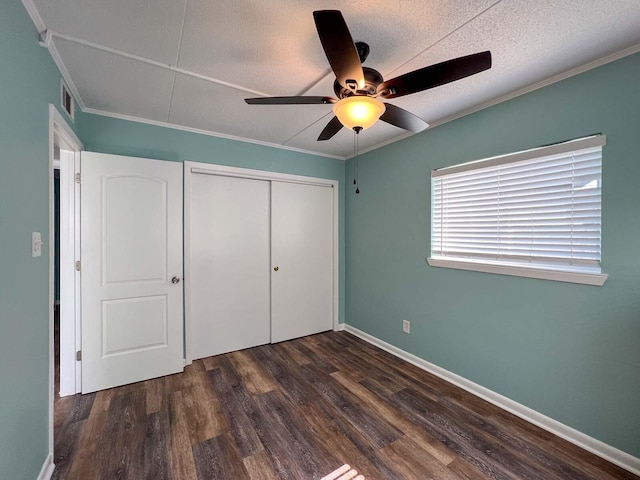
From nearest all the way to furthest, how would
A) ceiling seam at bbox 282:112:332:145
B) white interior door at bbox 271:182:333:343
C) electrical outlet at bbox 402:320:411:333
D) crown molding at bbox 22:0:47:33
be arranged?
crown molding at bbox 22:0:47:33 → ceiling seam at bbox 282:112:332:145 → electrical outlet at bbox 402:320:411:333 → white interior door at bbox 271:182:333:343

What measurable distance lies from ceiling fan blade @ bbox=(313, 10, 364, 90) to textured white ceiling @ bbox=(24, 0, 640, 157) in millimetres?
345

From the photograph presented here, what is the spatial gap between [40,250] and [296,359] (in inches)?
90.4

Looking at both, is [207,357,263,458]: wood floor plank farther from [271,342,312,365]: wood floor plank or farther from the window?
the window

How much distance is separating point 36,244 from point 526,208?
3.04 meters

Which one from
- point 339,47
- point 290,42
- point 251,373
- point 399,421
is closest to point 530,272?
point 399,421

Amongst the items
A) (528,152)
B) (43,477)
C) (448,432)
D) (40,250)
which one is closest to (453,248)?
(528,152)

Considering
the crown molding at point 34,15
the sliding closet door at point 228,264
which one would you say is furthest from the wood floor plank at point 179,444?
the crown molding at point 34,15

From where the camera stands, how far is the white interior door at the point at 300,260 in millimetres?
3381

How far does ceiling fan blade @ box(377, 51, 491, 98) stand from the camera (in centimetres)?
116

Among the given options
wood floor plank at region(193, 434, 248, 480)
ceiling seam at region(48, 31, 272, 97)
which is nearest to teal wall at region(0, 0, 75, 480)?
ceiling seam at region(48, 31, 272, 97)

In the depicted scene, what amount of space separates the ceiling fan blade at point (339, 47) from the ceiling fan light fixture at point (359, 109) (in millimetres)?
63

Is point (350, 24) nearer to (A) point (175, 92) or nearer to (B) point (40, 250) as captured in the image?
(A) point (175, 92)

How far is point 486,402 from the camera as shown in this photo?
217 cm

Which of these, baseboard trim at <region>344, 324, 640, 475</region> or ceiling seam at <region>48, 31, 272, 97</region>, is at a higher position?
ceiling seam at <region>48, 31, 272, 97</region>
